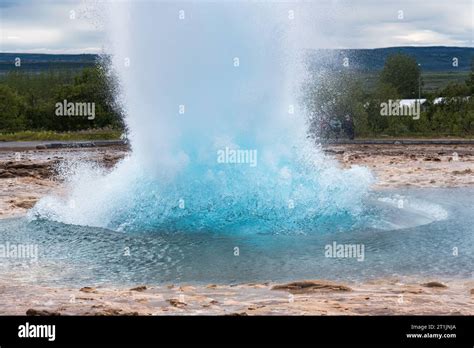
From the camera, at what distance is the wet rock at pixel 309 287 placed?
25.4 feet

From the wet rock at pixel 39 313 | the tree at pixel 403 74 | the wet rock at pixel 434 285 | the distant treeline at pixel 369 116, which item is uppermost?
the tree at pixel 403 74

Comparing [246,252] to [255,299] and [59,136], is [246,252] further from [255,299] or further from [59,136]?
[59,136]

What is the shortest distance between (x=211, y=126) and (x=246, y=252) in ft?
11.2

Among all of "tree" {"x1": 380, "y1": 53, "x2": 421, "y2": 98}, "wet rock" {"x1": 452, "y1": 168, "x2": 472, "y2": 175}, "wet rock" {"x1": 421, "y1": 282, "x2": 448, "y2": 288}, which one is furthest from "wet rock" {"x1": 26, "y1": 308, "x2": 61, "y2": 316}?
"tree" {"x1": 380, "y1": 53, "x2": 421, "y2": 98}

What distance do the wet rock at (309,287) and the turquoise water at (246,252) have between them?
39 centimetres

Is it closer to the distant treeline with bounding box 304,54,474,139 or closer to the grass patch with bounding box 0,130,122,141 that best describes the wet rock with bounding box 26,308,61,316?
the distant treeline with bounding box 304,54,474,139

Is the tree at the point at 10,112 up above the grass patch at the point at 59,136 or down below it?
above

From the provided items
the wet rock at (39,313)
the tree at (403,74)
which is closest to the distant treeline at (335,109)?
the tree at (403,74)

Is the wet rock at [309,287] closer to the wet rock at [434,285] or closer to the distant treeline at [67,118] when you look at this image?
the wet rock at [434,285]

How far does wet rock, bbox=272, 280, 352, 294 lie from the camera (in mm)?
7738

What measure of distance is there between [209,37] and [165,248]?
4314 millimetres

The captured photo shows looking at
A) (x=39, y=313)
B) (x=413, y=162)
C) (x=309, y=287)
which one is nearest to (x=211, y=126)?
(x=309, y=287)
